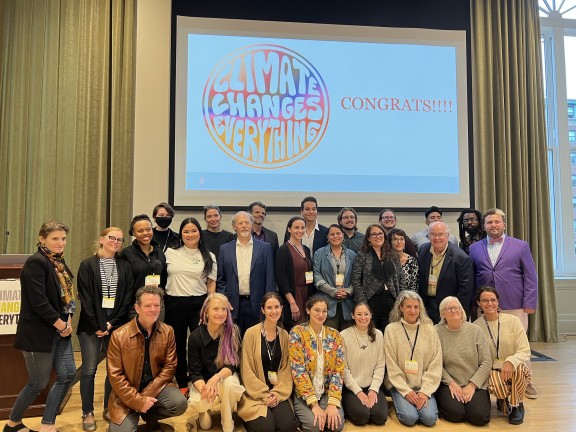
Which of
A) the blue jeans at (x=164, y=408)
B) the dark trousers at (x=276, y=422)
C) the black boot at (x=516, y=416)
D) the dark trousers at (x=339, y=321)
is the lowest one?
the black boot at (x=516, y=416)

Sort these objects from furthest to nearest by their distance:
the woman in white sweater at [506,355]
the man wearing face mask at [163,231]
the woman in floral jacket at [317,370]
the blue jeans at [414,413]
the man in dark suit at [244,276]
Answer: the man wearing face mask at [163,231]
the man in dark suit at [244,276]
the woman in white sweater at [506,355]
the blue jeans at [414,413]
the woman in floral jacket at [317,370]

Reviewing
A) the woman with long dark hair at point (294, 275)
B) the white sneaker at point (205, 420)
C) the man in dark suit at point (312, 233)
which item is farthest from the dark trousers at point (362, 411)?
the man in dark suit at point (312, 233)

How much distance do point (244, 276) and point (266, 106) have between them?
7.60ft

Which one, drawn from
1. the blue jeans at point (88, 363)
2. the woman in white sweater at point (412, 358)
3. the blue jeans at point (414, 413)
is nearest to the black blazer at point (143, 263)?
the blue jeans at point (88, 363)

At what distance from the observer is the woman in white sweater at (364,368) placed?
3.04m

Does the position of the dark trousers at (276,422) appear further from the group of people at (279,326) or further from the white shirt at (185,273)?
the white shirt at (185,273)

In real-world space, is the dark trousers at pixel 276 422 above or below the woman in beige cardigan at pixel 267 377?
below

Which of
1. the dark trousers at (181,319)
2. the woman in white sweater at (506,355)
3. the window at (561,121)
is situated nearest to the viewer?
the woman in white sweater at (506,355)

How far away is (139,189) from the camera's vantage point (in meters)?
5.01

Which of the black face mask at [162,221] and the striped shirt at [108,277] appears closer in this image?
the striped shirt at [108,277]

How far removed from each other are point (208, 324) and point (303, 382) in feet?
2.39

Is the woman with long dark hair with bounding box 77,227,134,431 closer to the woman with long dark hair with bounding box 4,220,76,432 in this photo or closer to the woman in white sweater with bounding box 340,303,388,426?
the woman with long dark hair with bounding box 4,220,76,432

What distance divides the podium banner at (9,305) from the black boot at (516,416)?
3.45 meters

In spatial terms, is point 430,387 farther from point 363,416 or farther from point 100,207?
point 100,207
